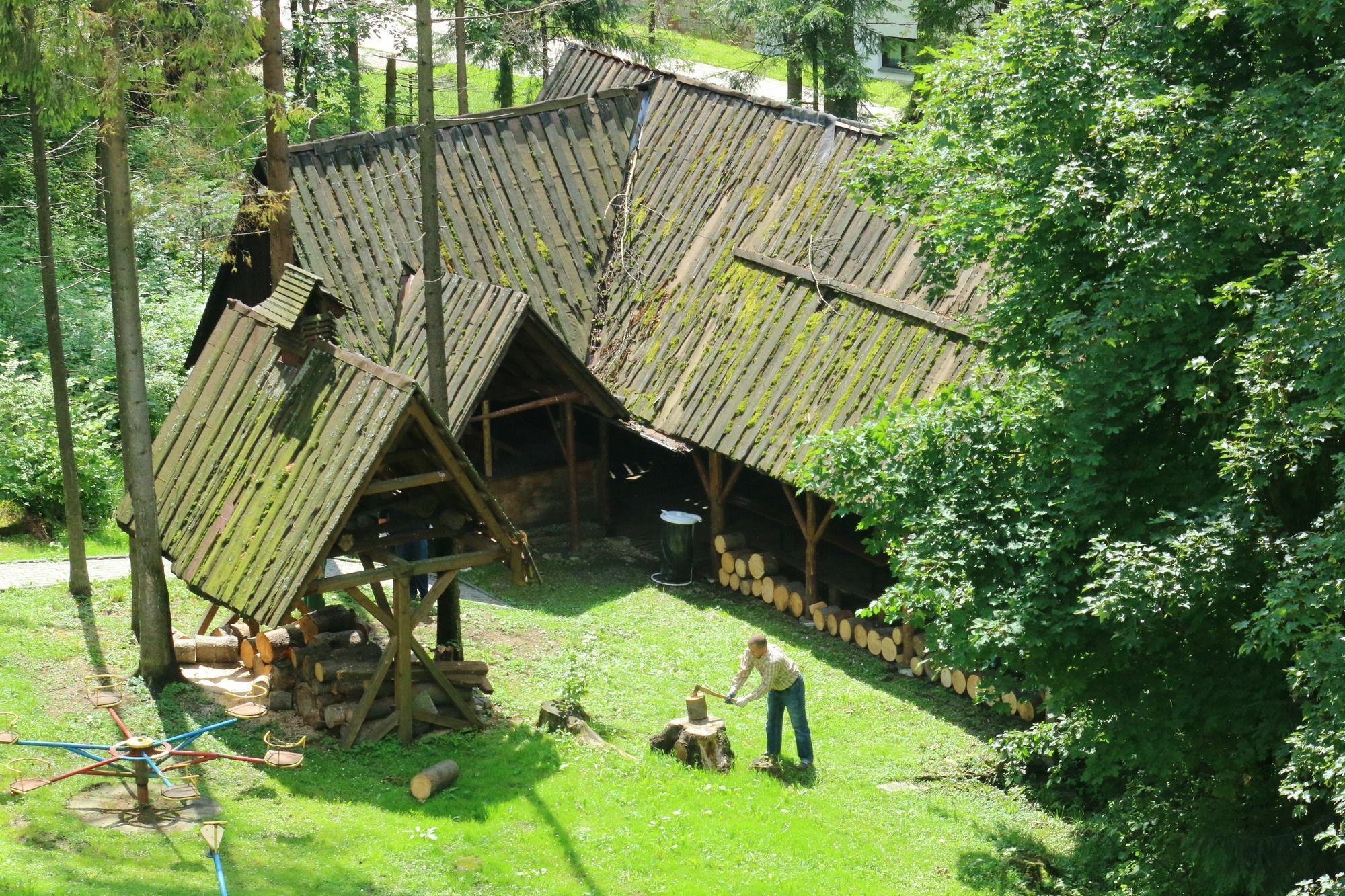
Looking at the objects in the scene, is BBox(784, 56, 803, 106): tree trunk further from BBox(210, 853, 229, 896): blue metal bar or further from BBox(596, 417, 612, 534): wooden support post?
BBox(210, 853, 229, 896): blue metal bar

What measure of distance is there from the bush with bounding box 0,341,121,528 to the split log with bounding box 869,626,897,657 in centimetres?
1157

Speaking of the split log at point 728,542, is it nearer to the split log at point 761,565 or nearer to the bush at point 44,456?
the split log at point 761,565

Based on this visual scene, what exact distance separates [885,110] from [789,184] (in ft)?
85.2

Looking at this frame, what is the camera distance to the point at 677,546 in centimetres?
2028

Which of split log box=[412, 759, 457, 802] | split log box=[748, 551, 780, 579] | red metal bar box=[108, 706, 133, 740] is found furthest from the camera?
split log box=[748, 551, 780, 579]

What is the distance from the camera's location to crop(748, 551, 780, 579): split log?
1981cm

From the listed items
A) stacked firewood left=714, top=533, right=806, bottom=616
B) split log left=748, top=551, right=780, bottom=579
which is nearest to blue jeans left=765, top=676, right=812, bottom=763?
stacked firewood left=714, top=533, right=806, bottom=616

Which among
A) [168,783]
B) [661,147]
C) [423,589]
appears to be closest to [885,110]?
[661,147]

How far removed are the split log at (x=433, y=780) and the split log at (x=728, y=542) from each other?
7.99m

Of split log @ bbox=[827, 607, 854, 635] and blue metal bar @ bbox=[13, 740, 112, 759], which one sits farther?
split log @ bbox=[827, 607, 854, 635]

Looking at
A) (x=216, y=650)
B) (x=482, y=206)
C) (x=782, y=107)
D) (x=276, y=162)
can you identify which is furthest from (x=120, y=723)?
(x=782, y=107)

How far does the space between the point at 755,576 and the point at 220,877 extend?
431 inches

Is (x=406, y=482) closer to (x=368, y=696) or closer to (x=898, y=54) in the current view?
(x=368, y=696)

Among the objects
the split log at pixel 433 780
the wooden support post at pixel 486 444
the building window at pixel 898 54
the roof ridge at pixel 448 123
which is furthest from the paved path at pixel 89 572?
the building window at pixel 898 54
